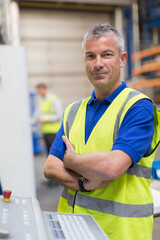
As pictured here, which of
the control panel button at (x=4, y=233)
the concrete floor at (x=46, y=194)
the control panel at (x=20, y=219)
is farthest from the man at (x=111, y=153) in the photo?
the concrete floor at (x=46, y=194)

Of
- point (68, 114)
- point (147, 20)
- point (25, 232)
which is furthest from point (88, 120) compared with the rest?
point (147, 20)

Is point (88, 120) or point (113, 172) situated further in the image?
point (88, 120)

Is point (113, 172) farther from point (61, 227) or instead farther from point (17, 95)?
point (17, 95)

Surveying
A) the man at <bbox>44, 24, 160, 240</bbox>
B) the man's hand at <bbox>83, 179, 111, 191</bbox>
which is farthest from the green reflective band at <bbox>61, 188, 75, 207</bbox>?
the man's hand at <bbox>83, 179, 111, 191</bbox>

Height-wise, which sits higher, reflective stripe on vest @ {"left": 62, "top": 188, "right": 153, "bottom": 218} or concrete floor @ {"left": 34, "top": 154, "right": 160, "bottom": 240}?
reflective stripe on vest @ {"left": 62, "top": 188, "right": 153, "bottom": 218}

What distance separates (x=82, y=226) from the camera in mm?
966

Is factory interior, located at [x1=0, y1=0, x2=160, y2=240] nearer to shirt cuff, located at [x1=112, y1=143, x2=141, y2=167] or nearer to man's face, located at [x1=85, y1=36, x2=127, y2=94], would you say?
man's face, located at [x1=85, y1=36, x2=127, y2=94]

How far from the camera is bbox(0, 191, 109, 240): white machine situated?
77 cm

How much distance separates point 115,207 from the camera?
1313 millimetres

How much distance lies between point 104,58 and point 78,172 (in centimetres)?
60

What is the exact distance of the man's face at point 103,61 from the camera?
1.44 m

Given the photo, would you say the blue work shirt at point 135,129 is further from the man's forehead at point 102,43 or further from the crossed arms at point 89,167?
the man's forehead at point 102,43

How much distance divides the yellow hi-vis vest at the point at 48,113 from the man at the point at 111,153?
144 inches

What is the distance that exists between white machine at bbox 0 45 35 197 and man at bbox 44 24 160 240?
65.4 inches
